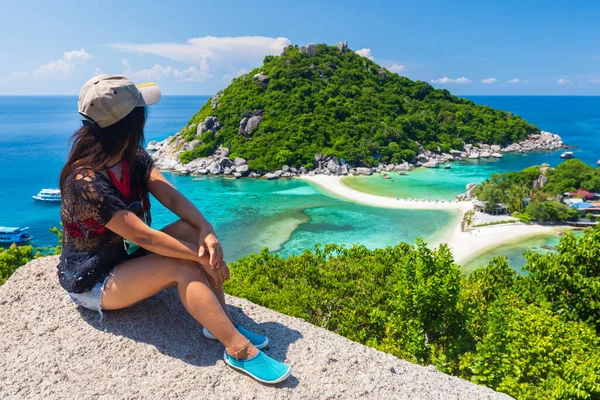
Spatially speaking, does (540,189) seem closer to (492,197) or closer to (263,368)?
(492,197)

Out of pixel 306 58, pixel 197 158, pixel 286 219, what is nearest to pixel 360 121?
pixel 306 58

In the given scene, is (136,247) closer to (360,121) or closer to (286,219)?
(286,219)

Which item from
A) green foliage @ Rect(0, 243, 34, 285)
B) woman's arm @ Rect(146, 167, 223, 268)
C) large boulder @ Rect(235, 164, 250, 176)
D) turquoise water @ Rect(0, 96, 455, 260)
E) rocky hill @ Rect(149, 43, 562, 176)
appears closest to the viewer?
woman's arm @ Rect(146, 167, 223, 268)

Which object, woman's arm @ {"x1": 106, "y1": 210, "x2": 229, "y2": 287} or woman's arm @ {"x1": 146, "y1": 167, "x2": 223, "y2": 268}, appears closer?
woman's arm @ {"x1": 106, "y1": 210, "x2": 229, "y2": 287}

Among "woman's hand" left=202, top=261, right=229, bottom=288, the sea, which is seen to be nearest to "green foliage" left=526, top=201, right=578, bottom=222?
the sea

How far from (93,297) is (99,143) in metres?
1.37

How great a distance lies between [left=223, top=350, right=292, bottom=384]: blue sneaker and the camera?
3205mm

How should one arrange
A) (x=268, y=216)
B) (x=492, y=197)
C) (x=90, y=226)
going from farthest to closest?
1. (x=268, y=216)
2. (x=492, y=197)
3. (x=90, y=226)

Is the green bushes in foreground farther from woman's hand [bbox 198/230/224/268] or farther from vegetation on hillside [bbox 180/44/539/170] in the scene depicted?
vegetation on hillside [bbox 180/44/539/170]

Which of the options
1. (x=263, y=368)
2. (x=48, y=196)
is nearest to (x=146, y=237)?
(x=263, y=368)

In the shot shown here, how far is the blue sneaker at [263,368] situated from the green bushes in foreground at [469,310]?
120 inches

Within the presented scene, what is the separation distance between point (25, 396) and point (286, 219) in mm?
28183

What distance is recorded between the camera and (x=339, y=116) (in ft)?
188

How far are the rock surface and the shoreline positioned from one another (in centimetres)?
1624
